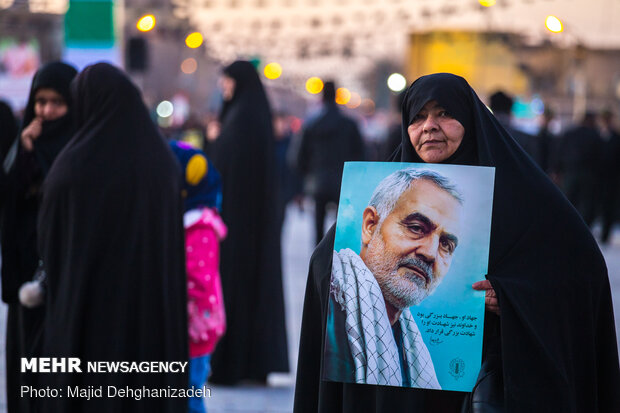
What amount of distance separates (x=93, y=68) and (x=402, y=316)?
1.91m

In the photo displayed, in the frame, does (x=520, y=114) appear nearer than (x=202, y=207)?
No

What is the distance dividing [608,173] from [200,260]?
1272 centimetres

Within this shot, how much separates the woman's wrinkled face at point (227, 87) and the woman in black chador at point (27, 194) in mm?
1871

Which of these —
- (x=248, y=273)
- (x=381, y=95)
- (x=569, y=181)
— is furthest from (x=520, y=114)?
(x=381, y=95)

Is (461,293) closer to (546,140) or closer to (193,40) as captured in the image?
(193,40)

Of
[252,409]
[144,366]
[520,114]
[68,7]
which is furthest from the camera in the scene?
[520,114]

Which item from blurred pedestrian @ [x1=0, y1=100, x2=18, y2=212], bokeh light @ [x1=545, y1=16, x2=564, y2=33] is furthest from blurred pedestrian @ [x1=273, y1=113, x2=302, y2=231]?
blurred pedestrian @ [x1=0, y1=100, x2=18, y2=212]

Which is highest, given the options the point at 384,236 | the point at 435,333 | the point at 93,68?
the point at 93,68

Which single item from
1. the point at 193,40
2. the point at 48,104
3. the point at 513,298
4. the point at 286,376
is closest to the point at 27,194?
the point at 48,104

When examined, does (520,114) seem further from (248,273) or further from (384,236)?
(384,236)

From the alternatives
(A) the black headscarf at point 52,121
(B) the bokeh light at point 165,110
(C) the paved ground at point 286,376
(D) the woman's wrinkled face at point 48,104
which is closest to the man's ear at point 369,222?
(A) the black headscarf at point 52,121

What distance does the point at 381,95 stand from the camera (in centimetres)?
5800

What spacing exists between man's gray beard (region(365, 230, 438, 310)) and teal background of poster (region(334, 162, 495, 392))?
0.08ft

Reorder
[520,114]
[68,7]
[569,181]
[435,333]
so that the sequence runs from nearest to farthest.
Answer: [435,333] < [68,7] < [569,181] < [520,114]
